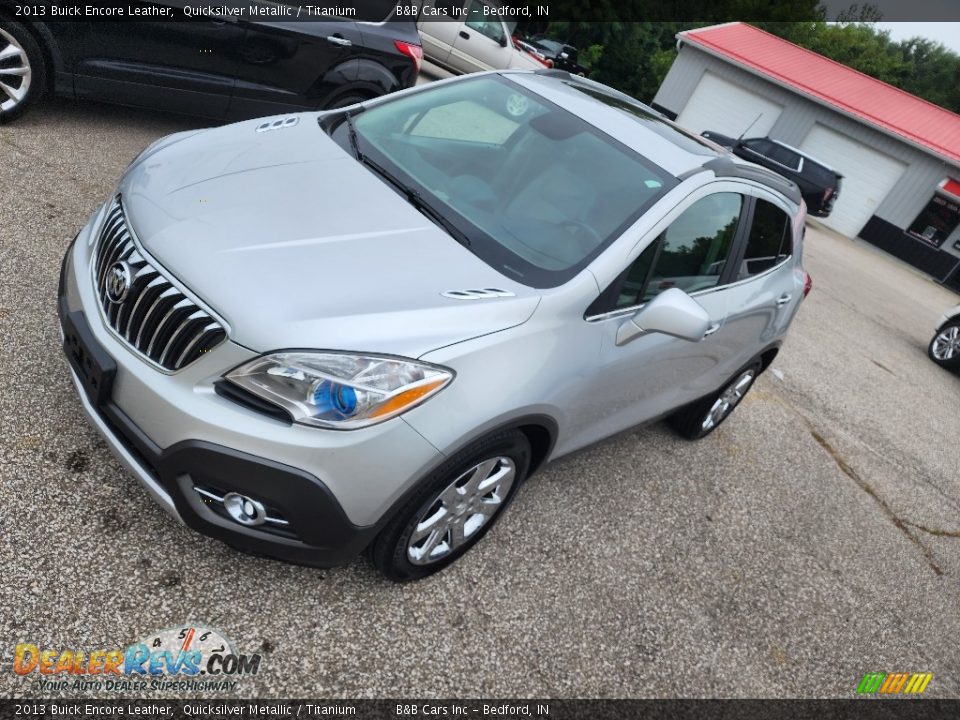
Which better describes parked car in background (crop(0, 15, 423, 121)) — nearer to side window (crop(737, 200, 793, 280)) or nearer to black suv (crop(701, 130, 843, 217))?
side window (crop(737, 200, 793, 280))

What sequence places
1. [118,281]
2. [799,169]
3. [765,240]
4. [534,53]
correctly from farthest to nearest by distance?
[799,169] < [534,53] < [765,240] < [118,281]

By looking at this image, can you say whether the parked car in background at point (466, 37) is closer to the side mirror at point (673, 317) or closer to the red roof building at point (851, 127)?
the red roof building at point (851, 127)

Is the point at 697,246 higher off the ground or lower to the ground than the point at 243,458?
higher

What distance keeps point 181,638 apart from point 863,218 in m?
23.8

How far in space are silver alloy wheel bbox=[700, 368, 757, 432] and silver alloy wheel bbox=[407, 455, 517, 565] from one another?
2104mm

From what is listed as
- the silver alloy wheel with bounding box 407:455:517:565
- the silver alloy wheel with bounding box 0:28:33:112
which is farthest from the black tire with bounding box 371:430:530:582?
the silver alloy wheel with bounding box 0:28:33:112

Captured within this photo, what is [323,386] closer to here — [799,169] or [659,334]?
[659,334]

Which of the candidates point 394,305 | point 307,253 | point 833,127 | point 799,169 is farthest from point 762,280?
point 833,127

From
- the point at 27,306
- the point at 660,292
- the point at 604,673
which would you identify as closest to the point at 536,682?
the point at 604,673

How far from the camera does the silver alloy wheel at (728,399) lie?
4.26 meters

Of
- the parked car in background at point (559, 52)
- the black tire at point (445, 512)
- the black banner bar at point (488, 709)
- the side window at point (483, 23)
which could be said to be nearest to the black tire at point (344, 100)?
the black tire at point (445, 512)

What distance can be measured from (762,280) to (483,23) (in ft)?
35.1

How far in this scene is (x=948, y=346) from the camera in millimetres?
9117

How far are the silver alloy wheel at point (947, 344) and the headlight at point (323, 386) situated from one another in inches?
381
